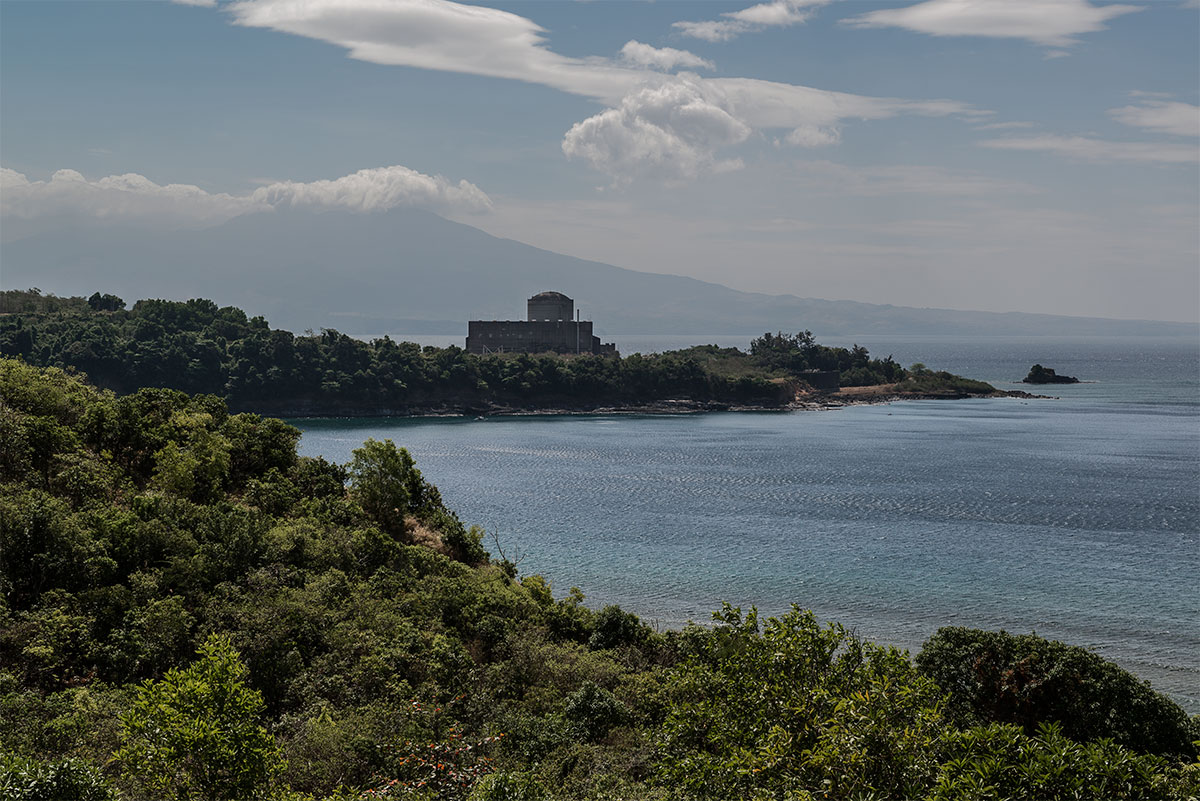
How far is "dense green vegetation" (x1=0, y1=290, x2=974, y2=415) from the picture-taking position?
251 feet

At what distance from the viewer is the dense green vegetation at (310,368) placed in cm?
7656

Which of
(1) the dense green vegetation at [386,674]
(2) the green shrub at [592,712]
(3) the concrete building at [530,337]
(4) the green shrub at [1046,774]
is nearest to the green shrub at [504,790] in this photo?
(1) the dense green vegetation at [386,674]

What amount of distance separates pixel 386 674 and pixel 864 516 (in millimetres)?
29413

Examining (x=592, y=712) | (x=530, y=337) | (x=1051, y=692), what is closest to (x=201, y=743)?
(x=592, y=712)

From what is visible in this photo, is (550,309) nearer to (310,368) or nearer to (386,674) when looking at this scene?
(310,368)

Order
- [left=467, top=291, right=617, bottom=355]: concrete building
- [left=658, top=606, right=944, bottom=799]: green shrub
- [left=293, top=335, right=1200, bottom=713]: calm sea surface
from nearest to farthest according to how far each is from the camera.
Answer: [left=658, top=606, right=944, bottom=799]: green shrub
[left=293, top=335, right=1200, bottom=713]: calm sea surface
[left=467, top=291, right=617, bottom=355]: concrete building

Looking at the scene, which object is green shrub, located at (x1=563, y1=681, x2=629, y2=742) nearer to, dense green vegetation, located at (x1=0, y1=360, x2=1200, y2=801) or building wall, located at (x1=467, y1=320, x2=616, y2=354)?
dense green vegetation, located at (x1=0, y1=360, x2=1200, y2=801)

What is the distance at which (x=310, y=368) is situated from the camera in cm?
8231

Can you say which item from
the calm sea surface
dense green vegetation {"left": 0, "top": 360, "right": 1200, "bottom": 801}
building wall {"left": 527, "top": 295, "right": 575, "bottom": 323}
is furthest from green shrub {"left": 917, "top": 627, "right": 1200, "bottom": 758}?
building wall {"left": 527, "top": 295, "right": 575, "bottom": 323}

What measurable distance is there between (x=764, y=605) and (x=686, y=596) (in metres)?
2.40

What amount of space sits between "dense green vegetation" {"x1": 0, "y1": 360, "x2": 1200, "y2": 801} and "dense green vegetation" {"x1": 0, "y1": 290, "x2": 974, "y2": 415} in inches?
2109

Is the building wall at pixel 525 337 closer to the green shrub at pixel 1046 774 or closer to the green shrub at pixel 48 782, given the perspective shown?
the green shrub at pixel 48 782

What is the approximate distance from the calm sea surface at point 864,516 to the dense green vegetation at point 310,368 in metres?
6.42

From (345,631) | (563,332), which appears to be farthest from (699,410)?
(345,631)
